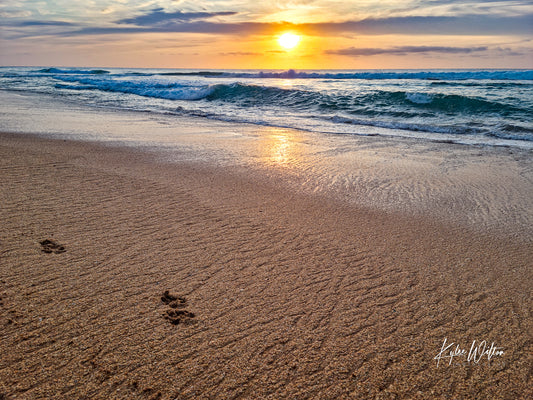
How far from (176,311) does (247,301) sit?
0.53m

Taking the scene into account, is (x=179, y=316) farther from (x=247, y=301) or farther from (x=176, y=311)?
(x=247, y=301)

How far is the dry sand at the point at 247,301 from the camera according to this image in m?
2.29

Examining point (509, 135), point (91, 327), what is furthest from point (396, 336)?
point (509, 135)

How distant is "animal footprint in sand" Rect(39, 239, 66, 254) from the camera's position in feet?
11.7

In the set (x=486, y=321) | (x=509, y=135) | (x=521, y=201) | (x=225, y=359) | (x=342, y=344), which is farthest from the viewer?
(x=509, y=135)

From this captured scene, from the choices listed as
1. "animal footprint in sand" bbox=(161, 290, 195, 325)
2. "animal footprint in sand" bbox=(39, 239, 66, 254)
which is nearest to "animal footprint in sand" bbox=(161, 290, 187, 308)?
"animal footprint in sand" bbox=(161, 290, 195, 325)

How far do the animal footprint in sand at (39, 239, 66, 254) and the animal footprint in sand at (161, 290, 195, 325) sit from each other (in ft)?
4.12

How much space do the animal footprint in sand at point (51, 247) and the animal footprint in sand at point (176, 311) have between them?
1.25 metres

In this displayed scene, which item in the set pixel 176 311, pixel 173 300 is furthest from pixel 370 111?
pixel 176 311

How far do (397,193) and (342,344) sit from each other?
3609mm

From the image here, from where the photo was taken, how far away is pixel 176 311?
2.85 meters

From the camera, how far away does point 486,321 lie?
2.86m

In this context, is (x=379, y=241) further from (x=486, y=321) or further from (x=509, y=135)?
(x=509, y=135)

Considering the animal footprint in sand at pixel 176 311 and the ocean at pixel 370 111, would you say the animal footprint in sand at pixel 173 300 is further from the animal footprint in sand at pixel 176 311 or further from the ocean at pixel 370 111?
the ocean at pixel 370 111
